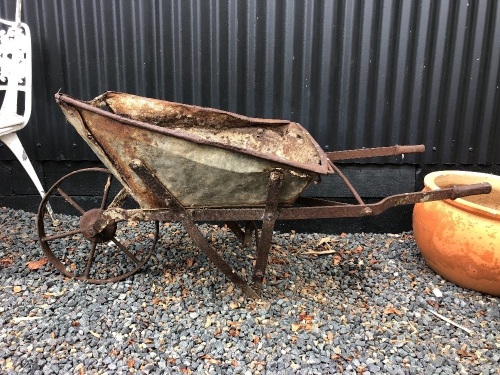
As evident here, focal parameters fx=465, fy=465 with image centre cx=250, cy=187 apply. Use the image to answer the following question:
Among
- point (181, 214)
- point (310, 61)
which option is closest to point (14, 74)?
point (181, 214)

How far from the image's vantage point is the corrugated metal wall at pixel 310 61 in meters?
3.62

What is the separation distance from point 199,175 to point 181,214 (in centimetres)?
31

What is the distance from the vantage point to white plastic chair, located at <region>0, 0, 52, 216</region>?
352 centimetres

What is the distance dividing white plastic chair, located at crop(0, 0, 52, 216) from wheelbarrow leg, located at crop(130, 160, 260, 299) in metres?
1.45

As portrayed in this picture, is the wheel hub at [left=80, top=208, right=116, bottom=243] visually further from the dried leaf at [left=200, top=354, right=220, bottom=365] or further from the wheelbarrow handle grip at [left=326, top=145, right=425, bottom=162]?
the wheelbarrow handle grip at [left=326, top=145, right=425, bottom=162]

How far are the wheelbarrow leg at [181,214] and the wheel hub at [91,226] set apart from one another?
542mm

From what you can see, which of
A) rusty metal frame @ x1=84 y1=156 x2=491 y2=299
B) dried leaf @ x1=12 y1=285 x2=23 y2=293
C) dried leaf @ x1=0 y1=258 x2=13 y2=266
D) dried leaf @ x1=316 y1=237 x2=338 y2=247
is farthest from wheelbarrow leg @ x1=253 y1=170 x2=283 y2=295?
dried leaf @ x1=0 y1=258 x2=13 y2=266

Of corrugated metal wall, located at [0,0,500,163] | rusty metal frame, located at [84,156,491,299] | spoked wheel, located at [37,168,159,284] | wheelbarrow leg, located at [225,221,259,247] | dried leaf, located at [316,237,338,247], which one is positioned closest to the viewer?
rusty metal frame, located at [84,156,491,299]

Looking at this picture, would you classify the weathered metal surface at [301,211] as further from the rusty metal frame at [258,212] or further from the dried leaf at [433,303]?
the dried leaf at [433,303]

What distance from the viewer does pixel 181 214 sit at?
2.73 m

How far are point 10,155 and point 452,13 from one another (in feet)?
12.8

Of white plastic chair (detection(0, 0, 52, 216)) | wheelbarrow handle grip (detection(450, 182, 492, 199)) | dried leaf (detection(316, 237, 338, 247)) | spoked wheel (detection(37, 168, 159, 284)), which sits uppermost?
white plastic chair (detection(0, 0, 52, 216))

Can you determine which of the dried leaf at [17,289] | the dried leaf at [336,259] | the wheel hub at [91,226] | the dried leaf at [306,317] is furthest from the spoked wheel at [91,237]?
the dried leaf at [336,259]

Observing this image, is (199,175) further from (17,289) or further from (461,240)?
(461,240)
